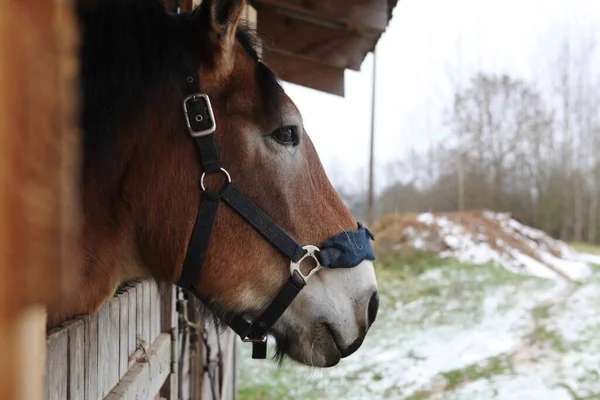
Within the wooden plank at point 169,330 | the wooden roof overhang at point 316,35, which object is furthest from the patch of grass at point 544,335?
the wooden plank at point 169,330

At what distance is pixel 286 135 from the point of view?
5.37 ft

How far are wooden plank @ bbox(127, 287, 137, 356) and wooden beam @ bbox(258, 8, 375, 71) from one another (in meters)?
2.29

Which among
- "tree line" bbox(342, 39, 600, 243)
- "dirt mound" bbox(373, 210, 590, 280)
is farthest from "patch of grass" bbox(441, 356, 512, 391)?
"tree line" bbox(342, 39, 600, 243)

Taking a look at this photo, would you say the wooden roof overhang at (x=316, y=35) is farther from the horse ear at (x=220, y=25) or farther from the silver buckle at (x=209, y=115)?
the silver buckle at (x=209, y=115)

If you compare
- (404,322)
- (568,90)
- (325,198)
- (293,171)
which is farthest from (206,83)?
(568,90)

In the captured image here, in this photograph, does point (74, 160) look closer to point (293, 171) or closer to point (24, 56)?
point (24, 56)

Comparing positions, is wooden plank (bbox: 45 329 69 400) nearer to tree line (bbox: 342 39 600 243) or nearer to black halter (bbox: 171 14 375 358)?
black halter (bbox: 171 14 375 358)

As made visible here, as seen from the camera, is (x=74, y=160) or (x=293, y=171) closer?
(x=74, y=160)

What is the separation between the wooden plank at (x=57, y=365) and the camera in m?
1.15

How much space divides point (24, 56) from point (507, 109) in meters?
23.8

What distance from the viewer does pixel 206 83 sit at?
1546 mm

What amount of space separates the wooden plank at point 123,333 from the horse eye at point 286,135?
701 mm

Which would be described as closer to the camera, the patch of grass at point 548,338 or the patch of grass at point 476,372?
the patch of grass at point 476,372

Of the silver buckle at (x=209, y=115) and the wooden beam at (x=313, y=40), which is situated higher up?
the wooden beam at (x=313, y=40)
